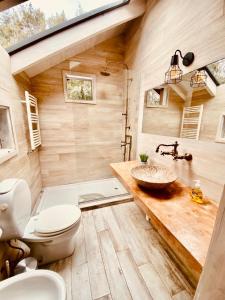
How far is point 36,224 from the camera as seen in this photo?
118 centimetres

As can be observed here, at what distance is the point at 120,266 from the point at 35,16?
2600mm

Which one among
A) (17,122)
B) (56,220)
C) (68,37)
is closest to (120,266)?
(56,220)

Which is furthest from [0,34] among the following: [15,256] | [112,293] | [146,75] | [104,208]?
[112,293]

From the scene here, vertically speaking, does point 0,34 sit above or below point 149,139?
above

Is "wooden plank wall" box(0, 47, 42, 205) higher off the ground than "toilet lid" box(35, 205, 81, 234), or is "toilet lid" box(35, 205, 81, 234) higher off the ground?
"wooden plank wall" box(0, 47, 42, 205)

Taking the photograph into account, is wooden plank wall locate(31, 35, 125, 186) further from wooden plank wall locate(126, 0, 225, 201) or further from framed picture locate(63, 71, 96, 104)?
wooden plank wall locate(126, 0, 225, 201)

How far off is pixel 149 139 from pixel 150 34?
51.1 inches

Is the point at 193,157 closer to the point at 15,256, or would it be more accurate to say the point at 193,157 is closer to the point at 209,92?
the point at 209,92

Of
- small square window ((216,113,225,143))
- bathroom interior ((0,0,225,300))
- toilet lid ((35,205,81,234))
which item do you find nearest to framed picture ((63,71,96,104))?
bathroom interior ((0,0,225,300))


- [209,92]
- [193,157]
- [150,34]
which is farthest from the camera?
[150,34]

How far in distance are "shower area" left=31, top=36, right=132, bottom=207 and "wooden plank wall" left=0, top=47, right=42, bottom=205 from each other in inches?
15.5

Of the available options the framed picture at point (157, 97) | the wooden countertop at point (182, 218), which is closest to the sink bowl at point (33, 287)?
the wooden countertop at point (182, 218)

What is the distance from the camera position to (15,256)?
4.02ft

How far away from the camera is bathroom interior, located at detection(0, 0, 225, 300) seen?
0.85 meters
